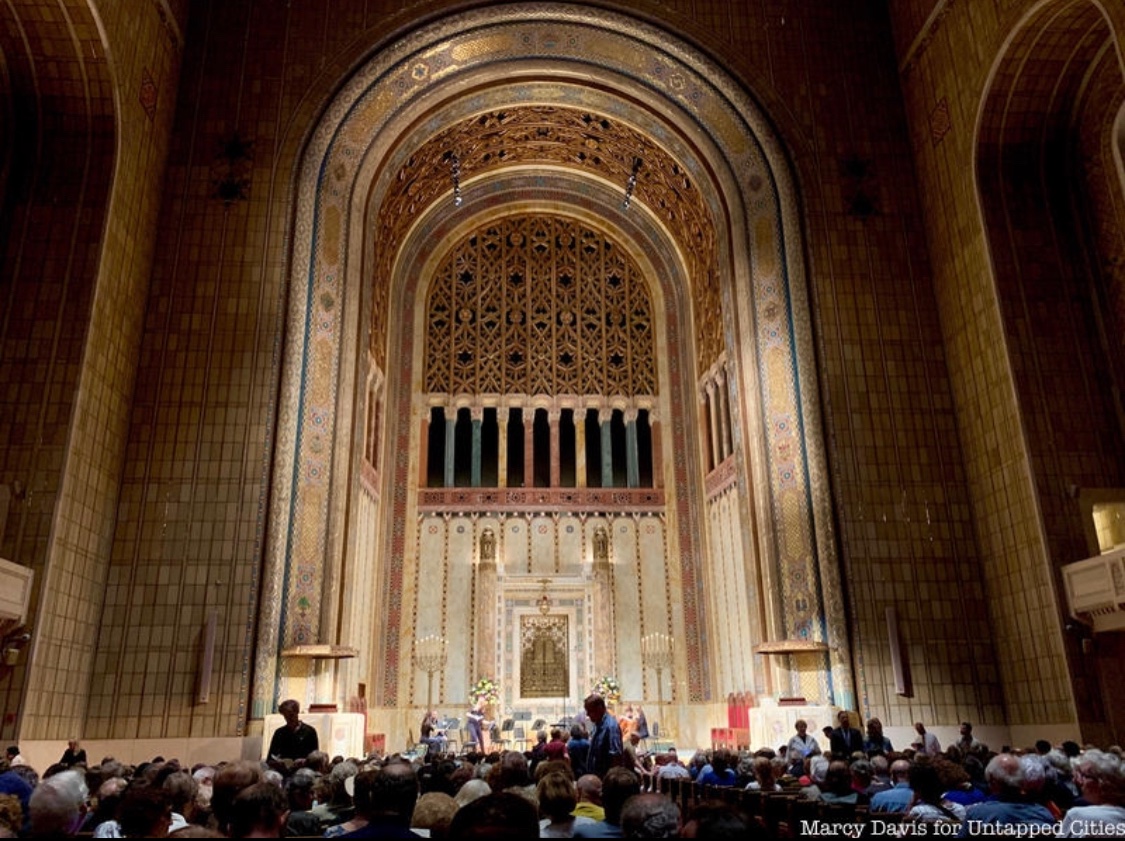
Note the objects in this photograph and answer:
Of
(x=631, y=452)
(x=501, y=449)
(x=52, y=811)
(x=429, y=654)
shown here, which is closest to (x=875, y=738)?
(x=52, y=811)

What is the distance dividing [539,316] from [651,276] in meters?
2.46

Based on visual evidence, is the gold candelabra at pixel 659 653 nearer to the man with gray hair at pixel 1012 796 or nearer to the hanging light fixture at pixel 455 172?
the hanging light fixture at pixel 455 172

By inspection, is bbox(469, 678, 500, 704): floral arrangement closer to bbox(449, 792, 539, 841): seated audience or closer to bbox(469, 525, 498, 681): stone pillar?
bbox(469, 525, 498, 681): stone pillar

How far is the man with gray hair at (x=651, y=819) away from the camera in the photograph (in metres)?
2.50

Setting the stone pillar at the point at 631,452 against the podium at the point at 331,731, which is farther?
the stone pillar at the point at 631,452

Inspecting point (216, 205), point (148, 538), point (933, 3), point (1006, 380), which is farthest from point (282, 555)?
point (933, 3)

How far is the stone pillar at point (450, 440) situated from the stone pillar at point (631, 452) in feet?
11.1

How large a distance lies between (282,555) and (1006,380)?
888 cm

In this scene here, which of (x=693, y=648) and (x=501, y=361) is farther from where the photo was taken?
(x=501, y=361)

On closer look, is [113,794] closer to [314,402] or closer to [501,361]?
[314,402]

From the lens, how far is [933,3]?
1170 centimetres

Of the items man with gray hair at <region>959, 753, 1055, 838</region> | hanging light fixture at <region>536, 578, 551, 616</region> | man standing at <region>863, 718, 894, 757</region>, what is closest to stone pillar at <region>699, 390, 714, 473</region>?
hanging light fixture at <region>536, 578, 551, 616</region>

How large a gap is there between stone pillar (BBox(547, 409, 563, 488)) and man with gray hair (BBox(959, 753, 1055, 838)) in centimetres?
1307

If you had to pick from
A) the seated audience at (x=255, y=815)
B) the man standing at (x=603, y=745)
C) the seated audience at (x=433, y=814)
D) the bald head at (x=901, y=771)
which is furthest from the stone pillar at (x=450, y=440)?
the seated audience at (x=255, y=815)
